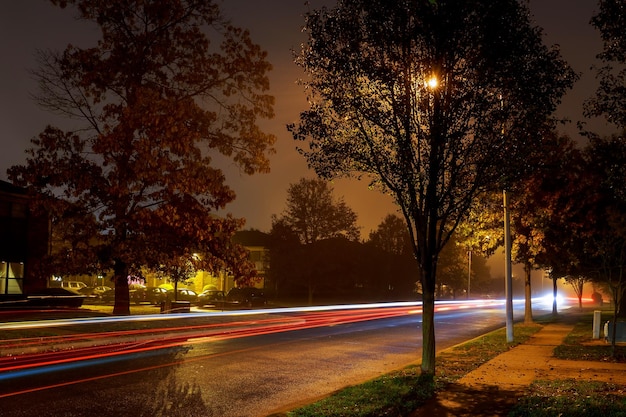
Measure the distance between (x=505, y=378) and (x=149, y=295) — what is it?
4495 cm

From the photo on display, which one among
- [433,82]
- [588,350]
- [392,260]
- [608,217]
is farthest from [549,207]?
[392,260]

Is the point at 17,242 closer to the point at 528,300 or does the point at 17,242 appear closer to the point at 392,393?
the point at 528,300

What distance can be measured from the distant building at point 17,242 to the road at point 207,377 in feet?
59.1

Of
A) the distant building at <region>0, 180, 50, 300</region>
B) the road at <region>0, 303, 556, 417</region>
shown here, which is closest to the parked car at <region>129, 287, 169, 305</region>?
the distant building at <region>0, 180, 50, 300</region>

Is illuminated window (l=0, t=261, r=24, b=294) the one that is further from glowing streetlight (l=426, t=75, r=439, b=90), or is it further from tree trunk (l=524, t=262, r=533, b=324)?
glowing streetlight (l=426, t=75, r=439, b=90)

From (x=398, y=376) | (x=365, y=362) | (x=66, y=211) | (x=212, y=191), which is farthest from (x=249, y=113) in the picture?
(x=398, y=376)

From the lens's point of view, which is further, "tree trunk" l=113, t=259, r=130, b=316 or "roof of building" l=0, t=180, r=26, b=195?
"roof of building" l=0, t=180, r=26, b=195

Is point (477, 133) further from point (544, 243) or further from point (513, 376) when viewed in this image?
point (544, 243)

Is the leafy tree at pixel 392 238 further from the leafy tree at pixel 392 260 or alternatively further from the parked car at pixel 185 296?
the parked car at pixel 185 296

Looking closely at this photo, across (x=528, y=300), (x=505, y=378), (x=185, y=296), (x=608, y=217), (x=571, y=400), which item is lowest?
(x=185, y=296)

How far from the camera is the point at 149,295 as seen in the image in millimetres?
52844

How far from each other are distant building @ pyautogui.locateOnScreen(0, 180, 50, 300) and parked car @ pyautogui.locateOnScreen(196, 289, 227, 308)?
14.8 meters

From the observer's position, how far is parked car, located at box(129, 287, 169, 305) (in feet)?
169

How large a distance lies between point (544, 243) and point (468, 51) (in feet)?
64.1
